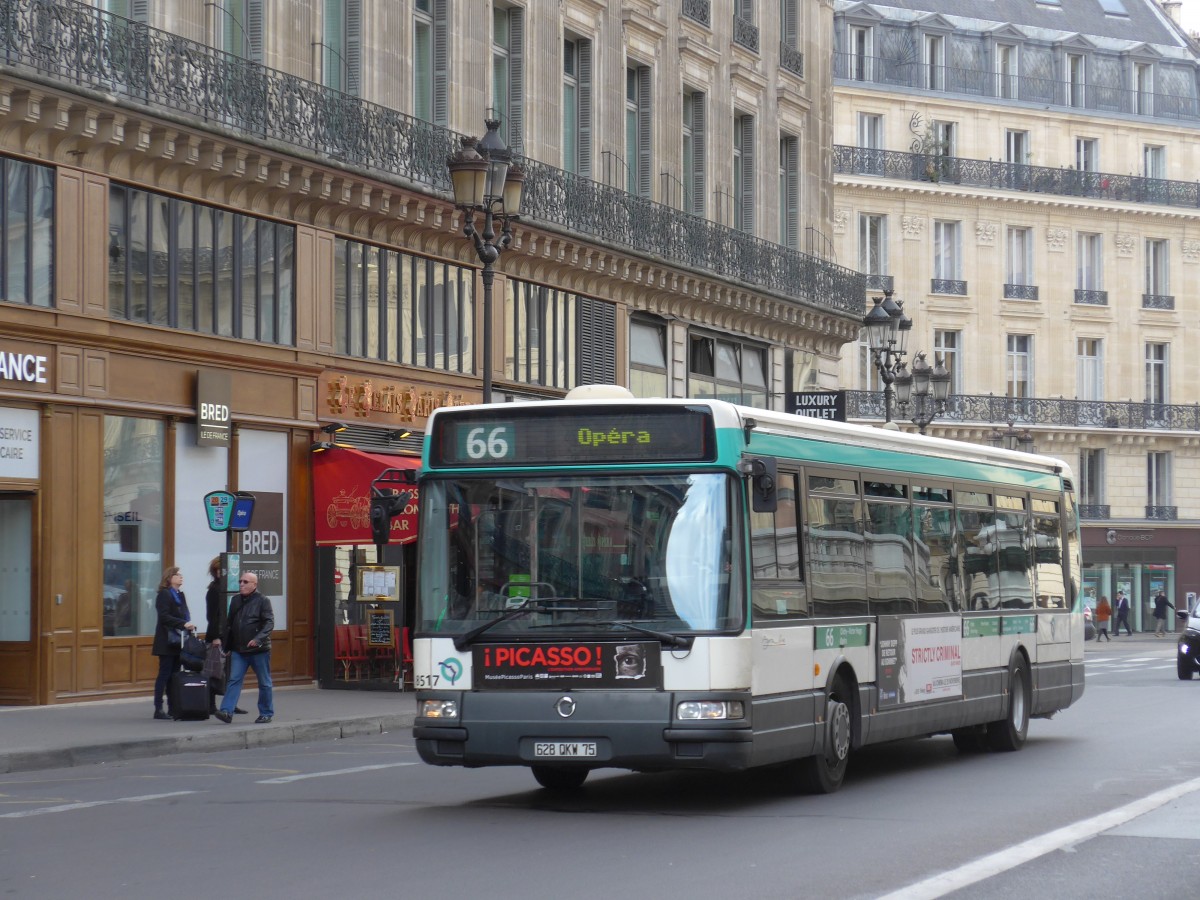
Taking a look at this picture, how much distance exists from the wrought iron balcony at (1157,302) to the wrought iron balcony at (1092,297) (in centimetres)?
163

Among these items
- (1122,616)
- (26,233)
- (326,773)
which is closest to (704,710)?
(326,773)

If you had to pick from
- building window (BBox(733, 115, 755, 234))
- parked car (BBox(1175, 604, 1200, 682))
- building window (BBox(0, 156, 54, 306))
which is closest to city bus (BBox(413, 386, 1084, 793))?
building window (BBox(0, 156, 54, 306))

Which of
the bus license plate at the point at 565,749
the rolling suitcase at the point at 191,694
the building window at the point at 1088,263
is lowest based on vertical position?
the rolling suitcase at the point at 191,694

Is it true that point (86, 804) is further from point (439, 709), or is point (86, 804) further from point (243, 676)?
point (243, 676)

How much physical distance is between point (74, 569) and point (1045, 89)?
4949 cm

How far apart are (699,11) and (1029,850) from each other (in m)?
28.2

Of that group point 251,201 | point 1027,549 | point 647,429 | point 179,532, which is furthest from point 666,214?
point 647,429

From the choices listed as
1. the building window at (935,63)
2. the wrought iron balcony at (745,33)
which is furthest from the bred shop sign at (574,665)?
the building window at (935,63)

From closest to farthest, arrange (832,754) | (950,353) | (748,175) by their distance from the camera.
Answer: (832,754) < (748,175) < (950,353)

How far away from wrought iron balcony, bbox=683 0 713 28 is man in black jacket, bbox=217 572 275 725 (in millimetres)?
19191

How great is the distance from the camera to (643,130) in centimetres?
3491

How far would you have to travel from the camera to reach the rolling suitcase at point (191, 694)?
65.3 feet

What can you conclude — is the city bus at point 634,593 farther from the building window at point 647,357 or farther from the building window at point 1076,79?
the building window at point 1076,79

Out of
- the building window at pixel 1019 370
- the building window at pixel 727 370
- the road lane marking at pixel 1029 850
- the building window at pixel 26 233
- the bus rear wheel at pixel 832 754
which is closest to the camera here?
the road lane marking at pixel 1029 850
